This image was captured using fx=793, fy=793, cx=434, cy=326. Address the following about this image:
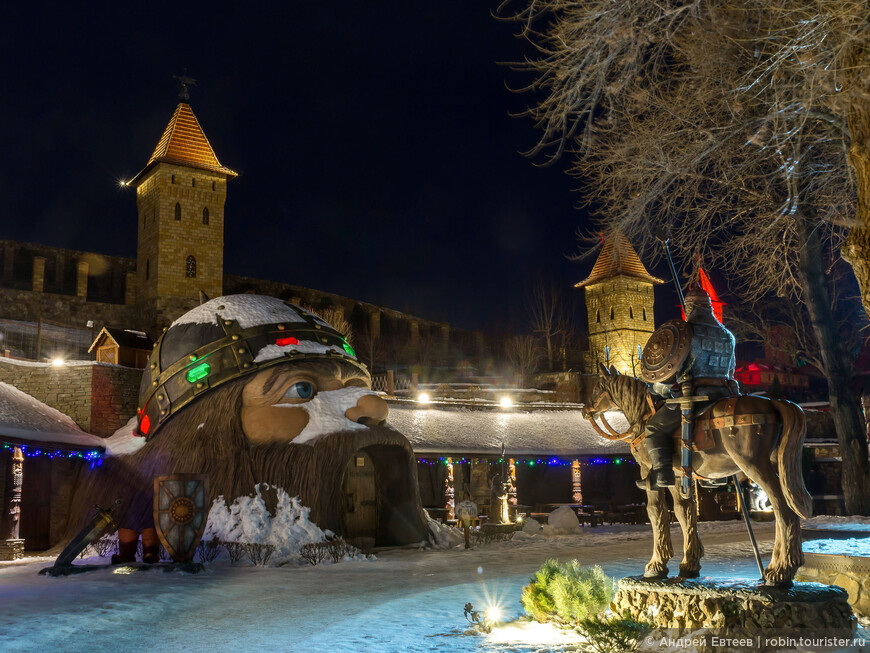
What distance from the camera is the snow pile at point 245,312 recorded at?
51.2 ft

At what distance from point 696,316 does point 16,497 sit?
511 inches

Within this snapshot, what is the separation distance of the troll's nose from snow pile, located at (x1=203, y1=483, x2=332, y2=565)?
199cm

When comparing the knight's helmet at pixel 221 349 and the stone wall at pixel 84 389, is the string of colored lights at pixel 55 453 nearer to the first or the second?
the stone wall at pixel 84 389

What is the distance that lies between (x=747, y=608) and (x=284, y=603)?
512 cm

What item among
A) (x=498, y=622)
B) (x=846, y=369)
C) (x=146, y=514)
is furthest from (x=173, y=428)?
(x=846, y=369)

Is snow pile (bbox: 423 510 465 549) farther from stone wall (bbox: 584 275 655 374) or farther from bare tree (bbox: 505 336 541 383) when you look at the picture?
stone wall (bbox: 584 275 655 374)

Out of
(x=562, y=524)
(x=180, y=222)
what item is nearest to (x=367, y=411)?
(x=562, y=524)

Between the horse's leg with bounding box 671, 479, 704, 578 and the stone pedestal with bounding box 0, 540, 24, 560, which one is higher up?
the horse's leg with bounding box 671, 479, 704, 578

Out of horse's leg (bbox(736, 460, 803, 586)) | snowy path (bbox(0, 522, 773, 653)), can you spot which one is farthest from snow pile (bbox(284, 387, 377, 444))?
horse's leg (bbox(736, 460, 803, 586))

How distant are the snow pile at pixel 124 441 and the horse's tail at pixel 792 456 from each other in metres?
12.6

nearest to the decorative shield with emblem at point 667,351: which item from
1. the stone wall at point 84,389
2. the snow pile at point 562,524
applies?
the snow pile at point 562,524

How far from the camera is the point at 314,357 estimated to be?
1539cm

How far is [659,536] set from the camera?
7.03 meters

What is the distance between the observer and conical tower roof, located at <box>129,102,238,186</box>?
42.0 metres
